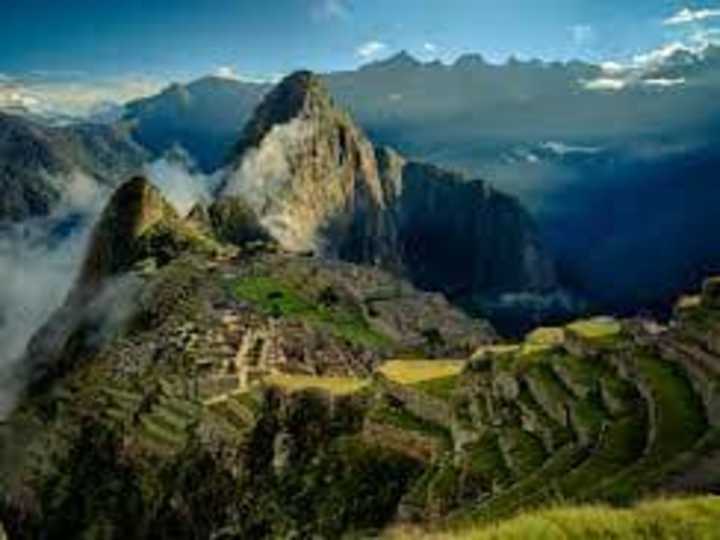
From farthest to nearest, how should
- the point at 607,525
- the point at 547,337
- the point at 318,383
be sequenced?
the point at 547,337, the point at 318,383, the point at 607,525

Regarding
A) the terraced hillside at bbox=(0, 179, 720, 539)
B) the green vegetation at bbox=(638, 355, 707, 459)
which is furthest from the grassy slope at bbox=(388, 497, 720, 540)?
the green vegetation at bbox=(638, 355, 707, 459)

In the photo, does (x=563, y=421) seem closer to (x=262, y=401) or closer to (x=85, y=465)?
(x=262, y=401)

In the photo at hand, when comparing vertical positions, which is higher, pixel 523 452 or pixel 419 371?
pixel 523 452

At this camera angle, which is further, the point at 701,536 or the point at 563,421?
the point at 563,421

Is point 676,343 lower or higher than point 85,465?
higher

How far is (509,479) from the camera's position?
9731 cm

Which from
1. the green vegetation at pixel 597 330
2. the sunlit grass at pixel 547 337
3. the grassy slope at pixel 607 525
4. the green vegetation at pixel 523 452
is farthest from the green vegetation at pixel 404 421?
the grassy slope at pixel 607 525

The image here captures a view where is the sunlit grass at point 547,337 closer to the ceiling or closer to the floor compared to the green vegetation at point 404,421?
closer to the floor

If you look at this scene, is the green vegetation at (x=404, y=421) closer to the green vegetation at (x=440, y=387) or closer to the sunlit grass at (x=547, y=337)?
the green vegetation at (x=440, y=387)

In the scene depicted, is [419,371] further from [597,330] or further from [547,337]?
[597,330]

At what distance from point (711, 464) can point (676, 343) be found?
4453 centimetres

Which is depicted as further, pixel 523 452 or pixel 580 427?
pixel 523 452

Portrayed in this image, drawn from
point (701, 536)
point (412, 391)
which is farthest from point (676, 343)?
point (701, 536)

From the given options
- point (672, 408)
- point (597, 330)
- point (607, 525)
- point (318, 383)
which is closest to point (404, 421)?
point (318, 383)
